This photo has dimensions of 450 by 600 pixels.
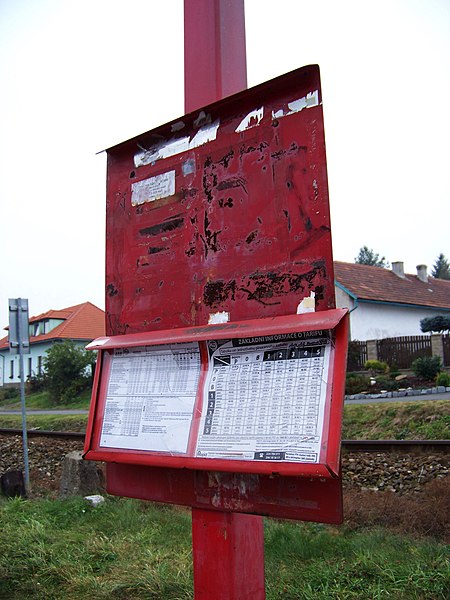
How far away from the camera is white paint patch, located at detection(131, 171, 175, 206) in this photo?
8.28ft

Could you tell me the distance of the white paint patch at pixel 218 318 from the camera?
2.25 meters

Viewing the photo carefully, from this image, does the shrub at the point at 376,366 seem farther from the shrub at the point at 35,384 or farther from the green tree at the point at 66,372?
the shrub at the point at 35,384

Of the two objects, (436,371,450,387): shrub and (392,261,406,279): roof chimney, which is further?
(392,261,406,279): roof chimney

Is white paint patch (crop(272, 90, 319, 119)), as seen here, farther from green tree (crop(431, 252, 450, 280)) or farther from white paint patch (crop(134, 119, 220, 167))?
green tree (crop(431, 252, 450, 280))

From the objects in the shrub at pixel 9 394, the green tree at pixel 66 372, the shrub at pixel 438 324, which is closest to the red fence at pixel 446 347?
the shrub at pixel 438 324

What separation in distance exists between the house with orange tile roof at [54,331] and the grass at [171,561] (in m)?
38.1

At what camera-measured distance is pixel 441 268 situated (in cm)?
8656

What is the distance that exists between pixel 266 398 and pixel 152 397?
21.4 inches

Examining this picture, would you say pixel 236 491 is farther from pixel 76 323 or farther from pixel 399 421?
pixel 76 323

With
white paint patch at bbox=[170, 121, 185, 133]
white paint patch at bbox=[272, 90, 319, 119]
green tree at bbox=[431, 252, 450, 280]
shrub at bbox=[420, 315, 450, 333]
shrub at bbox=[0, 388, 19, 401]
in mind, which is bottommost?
shrub at bbox=[0, 388, 19, 401]

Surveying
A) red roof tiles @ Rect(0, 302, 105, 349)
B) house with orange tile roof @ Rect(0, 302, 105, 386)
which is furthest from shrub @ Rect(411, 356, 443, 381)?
house with orange tile roof @ Rect(0, 302, 105, 386)

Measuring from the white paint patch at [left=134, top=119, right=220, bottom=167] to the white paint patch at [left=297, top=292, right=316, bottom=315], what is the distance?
839 millimetres

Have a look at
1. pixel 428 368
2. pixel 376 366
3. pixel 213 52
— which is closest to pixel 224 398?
pixel 213 52

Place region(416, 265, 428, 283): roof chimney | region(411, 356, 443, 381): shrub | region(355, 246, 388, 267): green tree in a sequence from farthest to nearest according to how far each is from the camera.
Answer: region(355, 246, 388, 267): green tree
region(416, 265, 428, 283): roof chimney
region(411, 356, 443, 381): shrub
